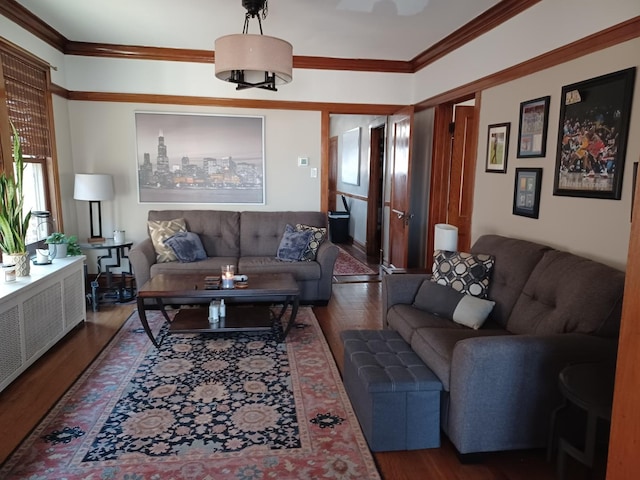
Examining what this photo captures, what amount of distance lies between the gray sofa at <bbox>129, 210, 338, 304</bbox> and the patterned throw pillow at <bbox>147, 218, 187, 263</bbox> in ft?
0.20

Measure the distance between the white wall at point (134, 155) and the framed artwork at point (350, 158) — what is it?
8.08 ft

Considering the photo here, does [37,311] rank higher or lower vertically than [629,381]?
lower

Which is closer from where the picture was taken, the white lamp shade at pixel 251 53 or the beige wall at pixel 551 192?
the beige wall at pixel 551 192

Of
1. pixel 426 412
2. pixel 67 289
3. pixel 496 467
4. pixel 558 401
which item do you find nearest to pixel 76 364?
pixel 67 289

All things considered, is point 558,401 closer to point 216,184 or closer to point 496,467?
point 496,467

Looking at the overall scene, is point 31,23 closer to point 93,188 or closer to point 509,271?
point 93,188

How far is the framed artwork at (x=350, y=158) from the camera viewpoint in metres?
7.75

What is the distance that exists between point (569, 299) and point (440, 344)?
27.8 inches

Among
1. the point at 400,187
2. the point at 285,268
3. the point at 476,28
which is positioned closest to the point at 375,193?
the point at 400,187

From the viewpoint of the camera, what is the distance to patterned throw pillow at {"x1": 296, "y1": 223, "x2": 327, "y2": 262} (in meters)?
4.62

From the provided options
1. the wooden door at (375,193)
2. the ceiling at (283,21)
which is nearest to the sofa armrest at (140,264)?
the ceiling at (283,21)

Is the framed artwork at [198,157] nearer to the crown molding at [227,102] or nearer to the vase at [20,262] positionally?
the crown molding at [227,102]

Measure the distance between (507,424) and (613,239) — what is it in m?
1.23

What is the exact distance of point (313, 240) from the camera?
468cm
